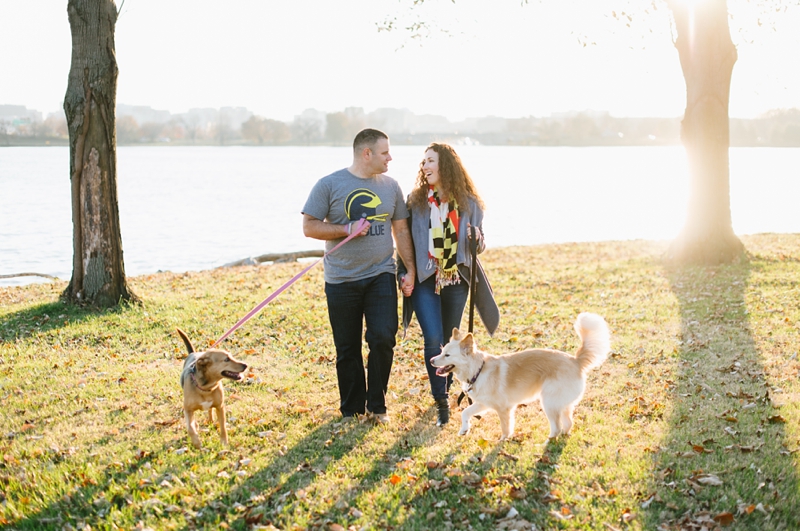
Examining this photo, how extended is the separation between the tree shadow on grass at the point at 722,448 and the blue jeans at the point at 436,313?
212 centimetres

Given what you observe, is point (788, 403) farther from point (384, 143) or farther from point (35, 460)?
point (35, 460)

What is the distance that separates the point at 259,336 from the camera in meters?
10.3

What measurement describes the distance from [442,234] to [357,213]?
834 mm

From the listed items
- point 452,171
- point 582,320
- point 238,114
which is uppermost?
point 238,114

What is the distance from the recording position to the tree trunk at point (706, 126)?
14703 mm

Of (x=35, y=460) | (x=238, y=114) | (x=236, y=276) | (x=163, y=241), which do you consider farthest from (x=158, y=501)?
(x=238, y=114)

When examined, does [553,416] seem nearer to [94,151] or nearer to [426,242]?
[426,242]

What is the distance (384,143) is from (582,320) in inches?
90.6

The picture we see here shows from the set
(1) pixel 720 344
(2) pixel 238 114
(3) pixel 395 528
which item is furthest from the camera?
(2) pixel 238 114

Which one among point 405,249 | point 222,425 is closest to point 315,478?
point 222,425

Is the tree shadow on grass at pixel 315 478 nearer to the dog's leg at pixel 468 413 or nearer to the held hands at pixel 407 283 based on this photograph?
the dog's leg at pixel 468 413

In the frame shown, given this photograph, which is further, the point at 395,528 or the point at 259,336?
the point at 259,336

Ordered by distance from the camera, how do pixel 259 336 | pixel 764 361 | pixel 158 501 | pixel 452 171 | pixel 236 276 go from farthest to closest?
pixel 236 276, pixel 259 336, pixel 764 361, pixel 452 171, pixel 158 501

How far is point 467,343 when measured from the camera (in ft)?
19.5
